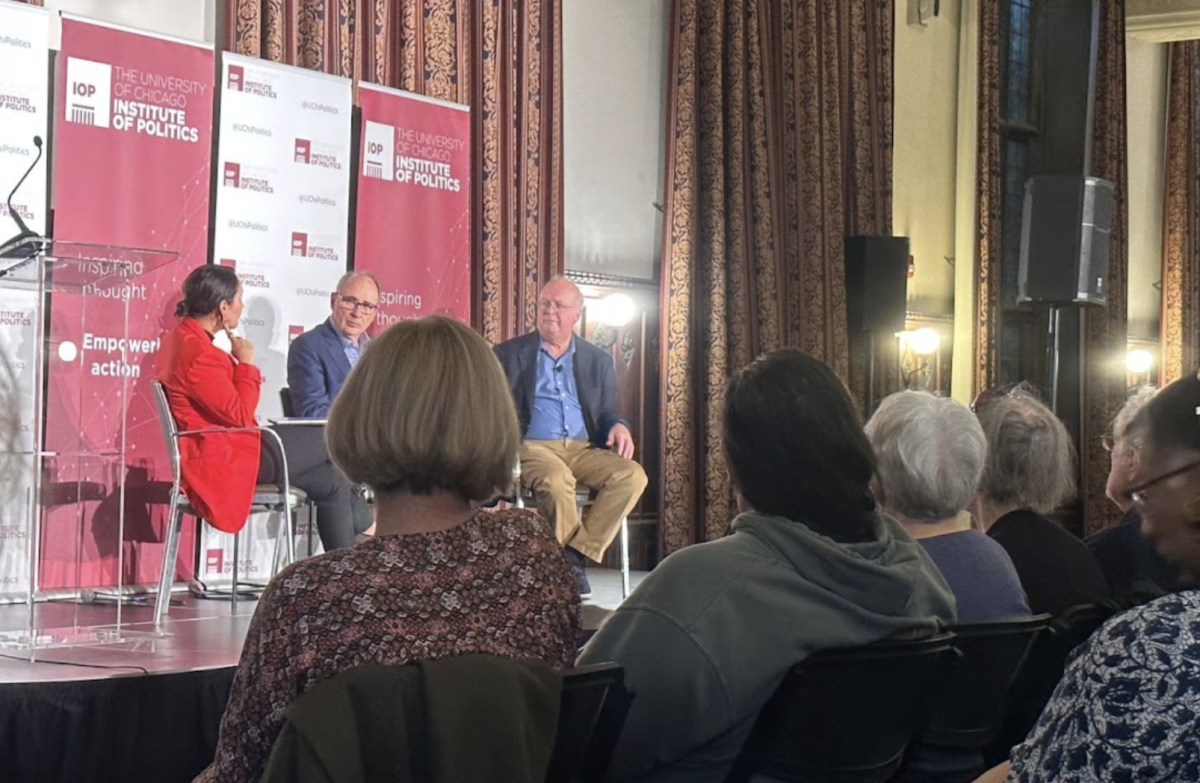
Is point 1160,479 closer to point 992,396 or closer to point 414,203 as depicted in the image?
point 992,396

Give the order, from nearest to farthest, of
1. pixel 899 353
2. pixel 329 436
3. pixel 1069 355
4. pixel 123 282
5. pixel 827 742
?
1. pixel 329 436
2. pixel 827 742
3. pixel 123 282
4. pixel 899 353
5. pixel 1069 355

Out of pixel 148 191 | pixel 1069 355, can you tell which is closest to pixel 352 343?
pixel 148 191

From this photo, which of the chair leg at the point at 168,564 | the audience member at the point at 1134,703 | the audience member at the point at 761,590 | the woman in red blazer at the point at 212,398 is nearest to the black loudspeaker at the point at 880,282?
the woman in red blazer at the point at 212,398

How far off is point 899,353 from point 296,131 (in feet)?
16.2

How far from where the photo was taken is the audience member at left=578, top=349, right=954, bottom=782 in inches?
74.2

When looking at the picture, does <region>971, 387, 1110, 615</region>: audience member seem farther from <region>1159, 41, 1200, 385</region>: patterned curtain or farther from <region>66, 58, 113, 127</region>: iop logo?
<region>1159, 41, 1200, 385</region>: patterned curtain

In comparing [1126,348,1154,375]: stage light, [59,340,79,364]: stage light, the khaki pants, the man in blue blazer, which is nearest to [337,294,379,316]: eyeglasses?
the man in blue blazer

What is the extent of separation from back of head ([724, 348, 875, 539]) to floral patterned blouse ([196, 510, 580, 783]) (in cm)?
45

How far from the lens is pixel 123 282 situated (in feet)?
12.6

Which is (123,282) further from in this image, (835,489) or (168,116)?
(835,489)

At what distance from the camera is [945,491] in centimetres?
259

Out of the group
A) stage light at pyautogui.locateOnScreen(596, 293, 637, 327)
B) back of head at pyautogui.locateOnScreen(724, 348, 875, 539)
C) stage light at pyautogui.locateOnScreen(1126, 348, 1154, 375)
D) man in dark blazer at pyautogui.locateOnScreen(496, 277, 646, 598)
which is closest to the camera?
back of head at pyautogui.locateOnScreen(724, 348, 875, 539)

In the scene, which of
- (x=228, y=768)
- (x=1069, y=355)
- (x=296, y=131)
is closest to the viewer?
(x=228, y=768)

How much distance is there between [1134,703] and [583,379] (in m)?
5.07
